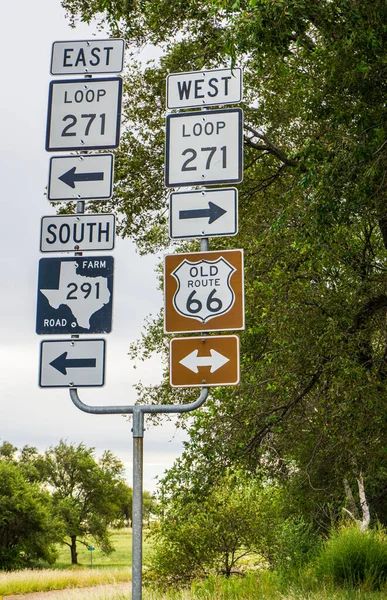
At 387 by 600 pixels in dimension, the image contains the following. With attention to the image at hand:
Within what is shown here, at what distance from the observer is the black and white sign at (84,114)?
475cm

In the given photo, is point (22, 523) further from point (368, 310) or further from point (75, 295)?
point (75, 295)

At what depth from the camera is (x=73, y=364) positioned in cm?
433

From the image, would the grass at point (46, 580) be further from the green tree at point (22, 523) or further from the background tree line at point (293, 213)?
the background tree line at point (293, 213)

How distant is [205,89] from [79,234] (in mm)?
1358

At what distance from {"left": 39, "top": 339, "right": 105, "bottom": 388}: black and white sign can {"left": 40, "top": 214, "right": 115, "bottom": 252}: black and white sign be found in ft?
2.08

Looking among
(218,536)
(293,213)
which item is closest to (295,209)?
(293,213)

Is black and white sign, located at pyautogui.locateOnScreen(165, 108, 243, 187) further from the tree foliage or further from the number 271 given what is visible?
the tree foliage

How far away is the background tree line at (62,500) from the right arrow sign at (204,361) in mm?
38361

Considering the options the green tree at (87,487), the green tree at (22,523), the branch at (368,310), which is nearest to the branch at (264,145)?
the branch at (368,310)

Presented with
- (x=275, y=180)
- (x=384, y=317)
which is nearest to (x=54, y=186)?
(x=384, y=317)

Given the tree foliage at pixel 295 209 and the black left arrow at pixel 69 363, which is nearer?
the black left arrow at pixel 69 363

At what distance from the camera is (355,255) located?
10.4m

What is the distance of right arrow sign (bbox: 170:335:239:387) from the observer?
13.4ft

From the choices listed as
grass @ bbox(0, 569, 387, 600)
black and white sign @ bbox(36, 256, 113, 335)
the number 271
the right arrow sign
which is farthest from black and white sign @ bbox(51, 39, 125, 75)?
grass @ bbox(0, 569, 387, 600)
